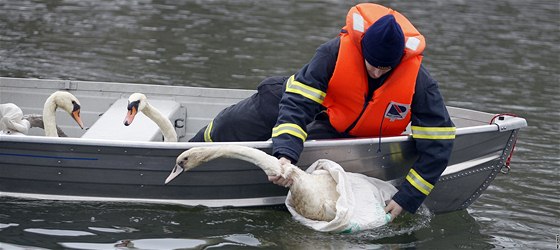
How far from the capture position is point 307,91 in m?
6.44

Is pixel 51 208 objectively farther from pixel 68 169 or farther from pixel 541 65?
pixel 541 65

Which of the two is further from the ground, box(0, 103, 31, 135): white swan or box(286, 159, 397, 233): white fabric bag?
box(0, 103, 31, 135): white swan

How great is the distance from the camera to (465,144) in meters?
7.12

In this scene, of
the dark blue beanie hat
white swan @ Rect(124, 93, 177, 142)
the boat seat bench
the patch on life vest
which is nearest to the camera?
the dark blue beanie hat

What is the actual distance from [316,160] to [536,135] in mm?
4545

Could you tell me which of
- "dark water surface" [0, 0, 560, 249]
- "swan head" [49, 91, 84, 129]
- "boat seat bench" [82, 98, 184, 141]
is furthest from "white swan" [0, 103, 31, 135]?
"dark water surface" [0, 0, 560, 249]

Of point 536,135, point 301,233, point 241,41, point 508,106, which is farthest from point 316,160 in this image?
point 241,41

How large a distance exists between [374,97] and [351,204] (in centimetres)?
75

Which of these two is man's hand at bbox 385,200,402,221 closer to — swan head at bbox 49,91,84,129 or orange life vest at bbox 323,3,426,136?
orange life vest at bbox 323,3,426,136

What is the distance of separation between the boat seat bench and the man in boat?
1.51 metres

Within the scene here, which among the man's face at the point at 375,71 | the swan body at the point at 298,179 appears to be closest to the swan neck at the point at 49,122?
the swan body at the point at 298,179

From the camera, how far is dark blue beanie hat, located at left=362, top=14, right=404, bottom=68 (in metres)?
6.08

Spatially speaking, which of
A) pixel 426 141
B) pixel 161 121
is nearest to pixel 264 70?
pixel 161 121

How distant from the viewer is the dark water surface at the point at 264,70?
22.0 feet
